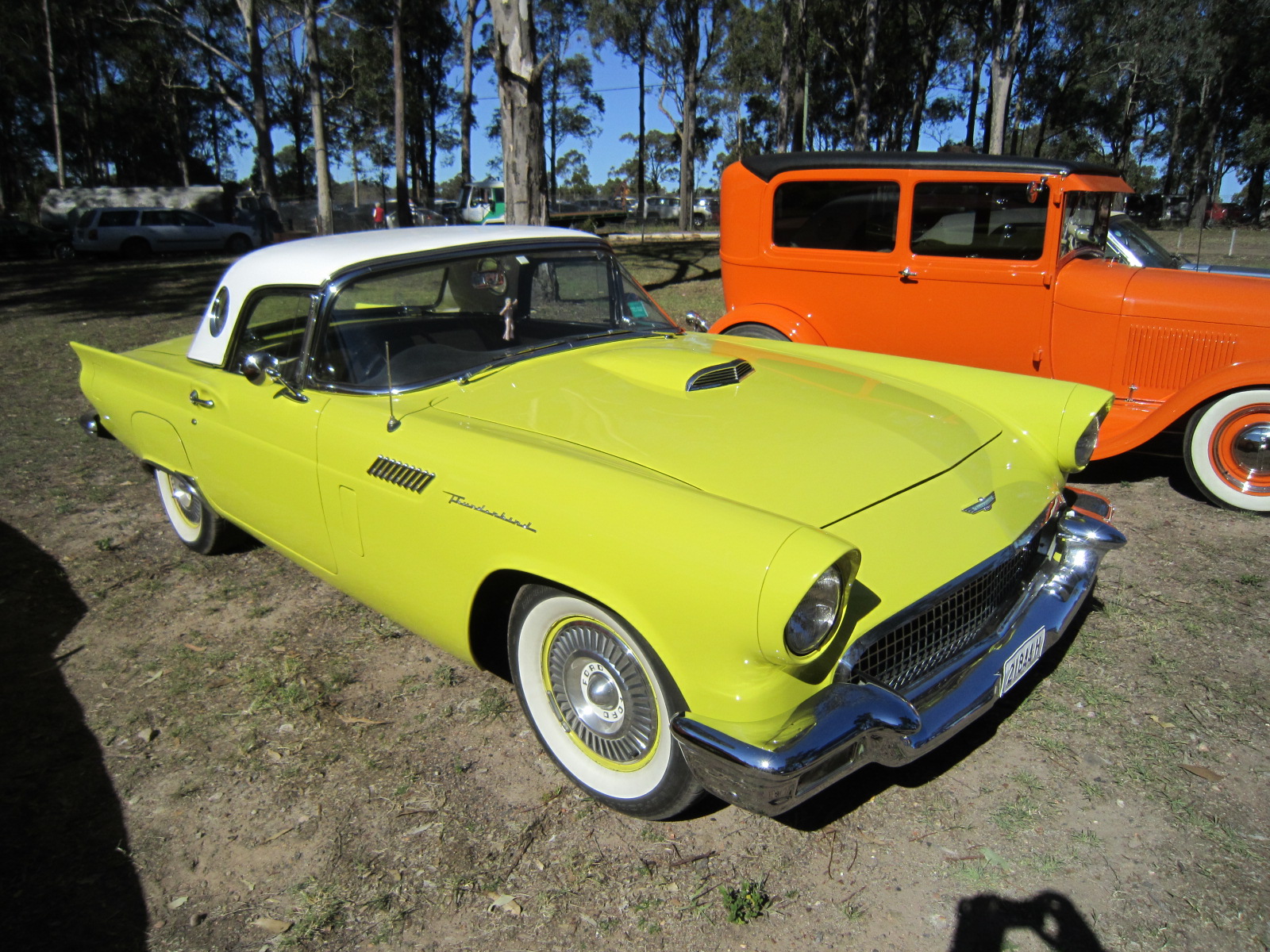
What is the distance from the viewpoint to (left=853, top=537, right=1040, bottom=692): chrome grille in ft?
7.25

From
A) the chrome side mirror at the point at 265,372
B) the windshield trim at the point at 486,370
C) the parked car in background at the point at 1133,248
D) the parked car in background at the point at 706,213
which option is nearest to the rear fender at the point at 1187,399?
the parked car in background at the point at 1133,248

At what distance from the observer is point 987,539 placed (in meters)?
2.45

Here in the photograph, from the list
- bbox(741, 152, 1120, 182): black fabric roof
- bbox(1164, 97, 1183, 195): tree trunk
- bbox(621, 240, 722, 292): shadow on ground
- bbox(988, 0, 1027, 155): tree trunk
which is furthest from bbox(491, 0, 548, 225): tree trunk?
bbox(1164, 97, 1183, 195): tree trunk

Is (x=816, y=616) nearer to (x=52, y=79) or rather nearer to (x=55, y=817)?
(x=55, y=817)

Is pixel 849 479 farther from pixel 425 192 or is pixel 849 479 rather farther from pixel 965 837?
pixel 425 192

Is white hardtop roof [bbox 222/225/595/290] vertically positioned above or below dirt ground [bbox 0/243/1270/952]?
above

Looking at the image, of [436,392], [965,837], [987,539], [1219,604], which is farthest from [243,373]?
[1219,604]

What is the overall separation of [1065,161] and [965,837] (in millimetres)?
4525

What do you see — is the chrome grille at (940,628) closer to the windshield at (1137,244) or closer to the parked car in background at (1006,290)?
the parked car in background at (1006,290)

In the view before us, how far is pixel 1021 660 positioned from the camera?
249cm

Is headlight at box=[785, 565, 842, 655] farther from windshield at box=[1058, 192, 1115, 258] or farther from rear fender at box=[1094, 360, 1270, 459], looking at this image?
windshield at box=[1058, 192, 1115, 258]

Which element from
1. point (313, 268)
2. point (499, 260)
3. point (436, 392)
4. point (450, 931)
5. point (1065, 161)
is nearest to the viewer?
point (450, 931)

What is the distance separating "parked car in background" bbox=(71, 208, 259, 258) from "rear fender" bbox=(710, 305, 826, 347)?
2115cm

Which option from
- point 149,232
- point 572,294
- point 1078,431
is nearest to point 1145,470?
point 1078,431
